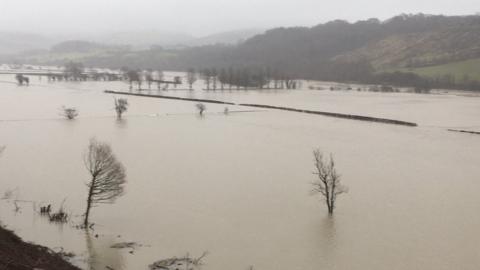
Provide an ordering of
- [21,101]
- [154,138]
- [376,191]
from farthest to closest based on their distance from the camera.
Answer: [21,101]
[154,138]
[376,191]

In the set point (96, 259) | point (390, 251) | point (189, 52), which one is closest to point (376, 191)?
point (390, 251)

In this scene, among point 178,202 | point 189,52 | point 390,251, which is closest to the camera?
point 390,251

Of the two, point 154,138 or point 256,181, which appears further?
point 154,138

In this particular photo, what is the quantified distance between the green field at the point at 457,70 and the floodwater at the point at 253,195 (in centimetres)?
4677

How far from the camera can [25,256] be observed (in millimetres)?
9406

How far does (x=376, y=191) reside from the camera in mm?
16703

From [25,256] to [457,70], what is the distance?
78387 mm

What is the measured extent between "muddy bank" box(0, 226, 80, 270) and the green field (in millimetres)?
70029

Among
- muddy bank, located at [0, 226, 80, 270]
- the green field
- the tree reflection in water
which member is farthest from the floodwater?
the green field

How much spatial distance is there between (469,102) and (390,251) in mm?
44084

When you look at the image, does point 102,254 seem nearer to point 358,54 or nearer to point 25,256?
point 25,256

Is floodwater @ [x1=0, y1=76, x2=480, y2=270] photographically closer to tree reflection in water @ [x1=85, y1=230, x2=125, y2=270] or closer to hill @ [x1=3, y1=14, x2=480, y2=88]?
tree reflection in water @ [x1=85, y1=230, x2=125, y2=270]

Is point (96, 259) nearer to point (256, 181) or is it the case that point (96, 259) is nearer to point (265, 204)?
point (265, 204)

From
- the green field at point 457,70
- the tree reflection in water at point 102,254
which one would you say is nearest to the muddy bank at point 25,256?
the tree reflection in water at point 102,254
